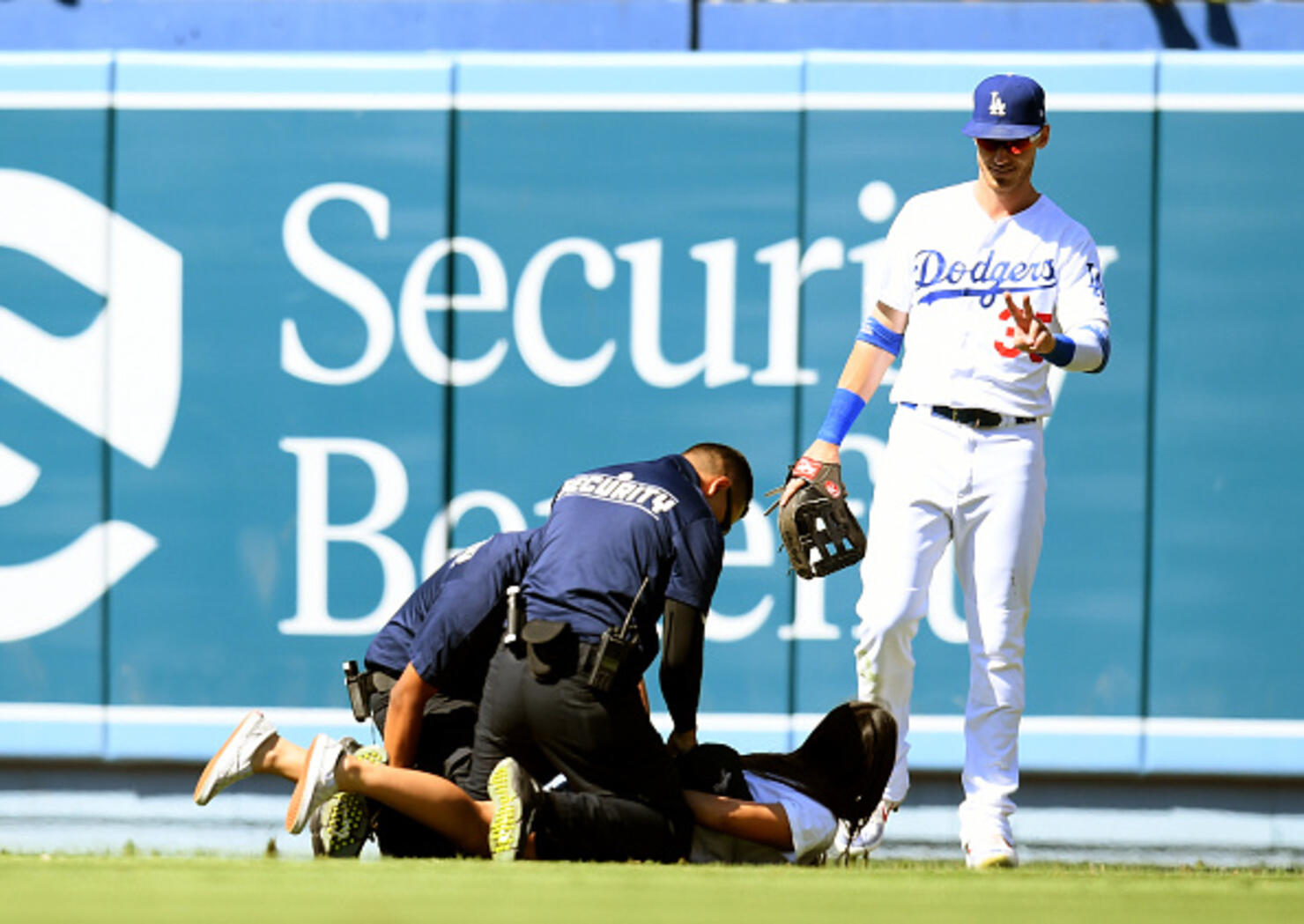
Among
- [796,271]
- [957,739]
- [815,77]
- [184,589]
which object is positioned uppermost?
[815,77]

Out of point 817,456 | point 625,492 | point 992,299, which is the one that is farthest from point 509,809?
point 992,299

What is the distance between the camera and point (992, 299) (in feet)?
17.3

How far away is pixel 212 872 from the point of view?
154 inches

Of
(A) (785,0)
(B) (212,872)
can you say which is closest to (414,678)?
(B) (212,872)

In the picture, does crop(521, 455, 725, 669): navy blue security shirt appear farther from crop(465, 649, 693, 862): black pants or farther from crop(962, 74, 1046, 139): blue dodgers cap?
crop(962, 74, 1046, 139): blue dodgers cap

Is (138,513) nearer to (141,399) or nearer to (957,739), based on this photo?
(141,399)

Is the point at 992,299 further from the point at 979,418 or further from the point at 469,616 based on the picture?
the point at 469,616

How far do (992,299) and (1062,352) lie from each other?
38 cm

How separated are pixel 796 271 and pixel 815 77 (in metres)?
0.70

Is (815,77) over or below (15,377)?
over

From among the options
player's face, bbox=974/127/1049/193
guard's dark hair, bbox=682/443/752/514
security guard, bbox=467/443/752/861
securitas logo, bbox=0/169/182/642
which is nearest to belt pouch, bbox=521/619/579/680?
security guard, bbox=467/443/752/861

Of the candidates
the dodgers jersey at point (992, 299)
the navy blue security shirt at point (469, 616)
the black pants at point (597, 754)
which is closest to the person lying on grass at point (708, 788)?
the black pants at point (597, 754)

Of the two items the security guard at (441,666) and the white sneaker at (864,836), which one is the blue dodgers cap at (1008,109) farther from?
the white sneaker at (864,836)

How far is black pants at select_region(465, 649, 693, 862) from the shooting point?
4.92m
